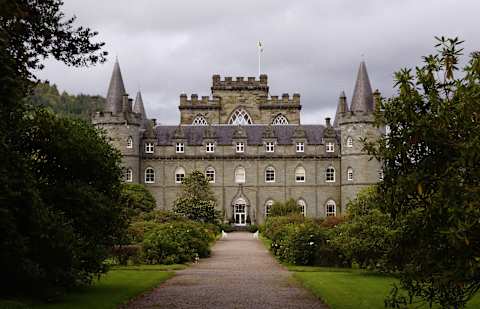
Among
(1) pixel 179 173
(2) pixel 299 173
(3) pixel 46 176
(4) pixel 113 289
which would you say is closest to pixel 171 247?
(4) pixel 113 289

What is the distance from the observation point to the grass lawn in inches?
524

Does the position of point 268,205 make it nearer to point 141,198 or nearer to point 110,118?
point 141,198

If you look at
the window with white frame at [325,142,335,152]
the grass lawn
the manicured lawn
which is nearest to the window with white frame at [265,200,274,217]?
the window with white frame at [325,142,335,152]

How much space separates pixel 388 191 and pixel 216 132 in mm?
52152

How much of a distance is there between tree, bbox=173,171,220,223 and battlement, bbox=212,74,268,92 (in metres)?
15.4

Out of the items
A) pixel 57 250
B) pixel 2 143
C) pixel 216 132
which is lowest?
pixel 57 250

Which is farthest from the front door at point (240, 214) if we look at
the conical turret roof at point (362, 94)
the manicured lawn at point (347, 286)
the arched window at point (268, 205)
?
the manicured lawn at point (347, 286)

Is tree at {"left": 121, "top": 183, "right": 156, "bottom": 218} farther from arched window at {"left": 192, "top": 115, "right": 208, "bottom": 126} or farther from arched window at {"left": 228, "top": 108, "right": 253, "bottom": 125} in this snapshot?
arched window at {"left": 228, "top": 108, "right": 253, "bottom": 125}

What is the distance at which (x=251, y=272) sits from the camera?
22.0 metres

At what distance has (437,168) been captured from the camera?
8.67 meters

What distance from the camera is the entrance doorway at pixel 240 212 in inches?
2349

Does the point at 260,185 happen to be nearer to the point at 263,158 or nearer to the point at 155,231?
the point at 263,158

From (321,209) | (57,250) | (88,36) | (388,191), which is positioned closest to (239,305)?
(57,250)

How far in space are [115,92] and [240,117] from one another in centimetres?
1454
